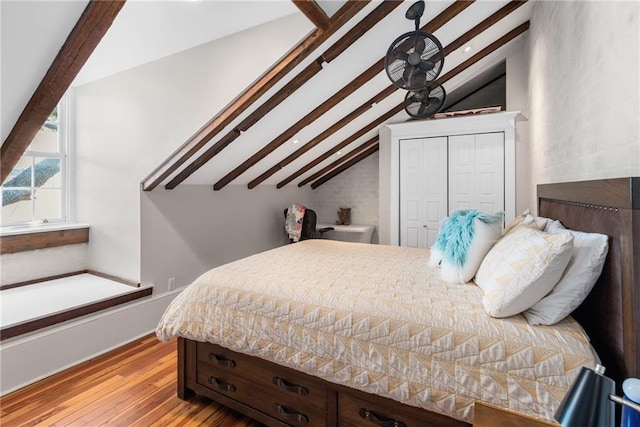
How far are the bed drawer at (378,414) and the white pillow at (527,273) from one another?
49 centimetres

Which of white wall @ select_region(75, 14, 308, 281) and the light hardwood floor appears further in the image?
white wall @ select_region(75, 14, 308, 281)

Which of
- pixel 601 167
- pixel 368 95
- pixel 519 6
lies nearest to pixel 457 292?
pixel 601 167

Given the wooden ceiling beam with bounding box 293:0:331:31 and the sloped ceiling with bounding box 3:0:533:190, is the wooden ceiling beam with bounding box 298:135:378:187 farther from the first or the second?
the wooden ceiling beam with bounding box 293:0:331:31

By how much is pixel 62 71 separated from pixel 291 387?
202 cm

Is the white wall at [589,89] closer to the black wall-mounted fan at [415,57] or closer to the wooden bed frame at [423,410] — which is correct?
the wooden bed frame at [423,410]

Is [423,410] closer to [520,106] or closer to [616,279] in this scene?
[616,279]

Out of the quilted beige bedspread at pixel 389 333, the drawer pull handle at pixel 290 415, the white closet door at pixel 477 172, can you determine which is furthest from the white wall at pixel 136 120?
the white closet door at pixel 477 172

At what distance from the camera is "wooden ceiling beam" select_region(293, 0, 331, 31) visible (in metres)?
1.76

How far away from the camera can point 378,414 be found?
1.37 metres

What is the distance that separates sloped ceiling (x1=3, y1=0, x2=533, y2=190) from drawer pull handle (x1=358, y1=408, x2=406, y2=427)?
2.12 metres

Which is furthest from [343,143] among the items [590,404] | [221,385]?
[590,404]

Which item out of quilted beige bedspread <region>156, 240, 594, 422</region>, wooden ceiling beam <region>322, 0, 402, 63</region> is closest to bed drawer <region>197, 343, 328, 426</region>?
quilted beige bedspread <region>156, 240, 594, 422</region>

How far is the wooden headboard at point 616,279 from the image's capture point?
0.93 meters

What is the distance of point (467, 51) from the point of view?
3342mm
